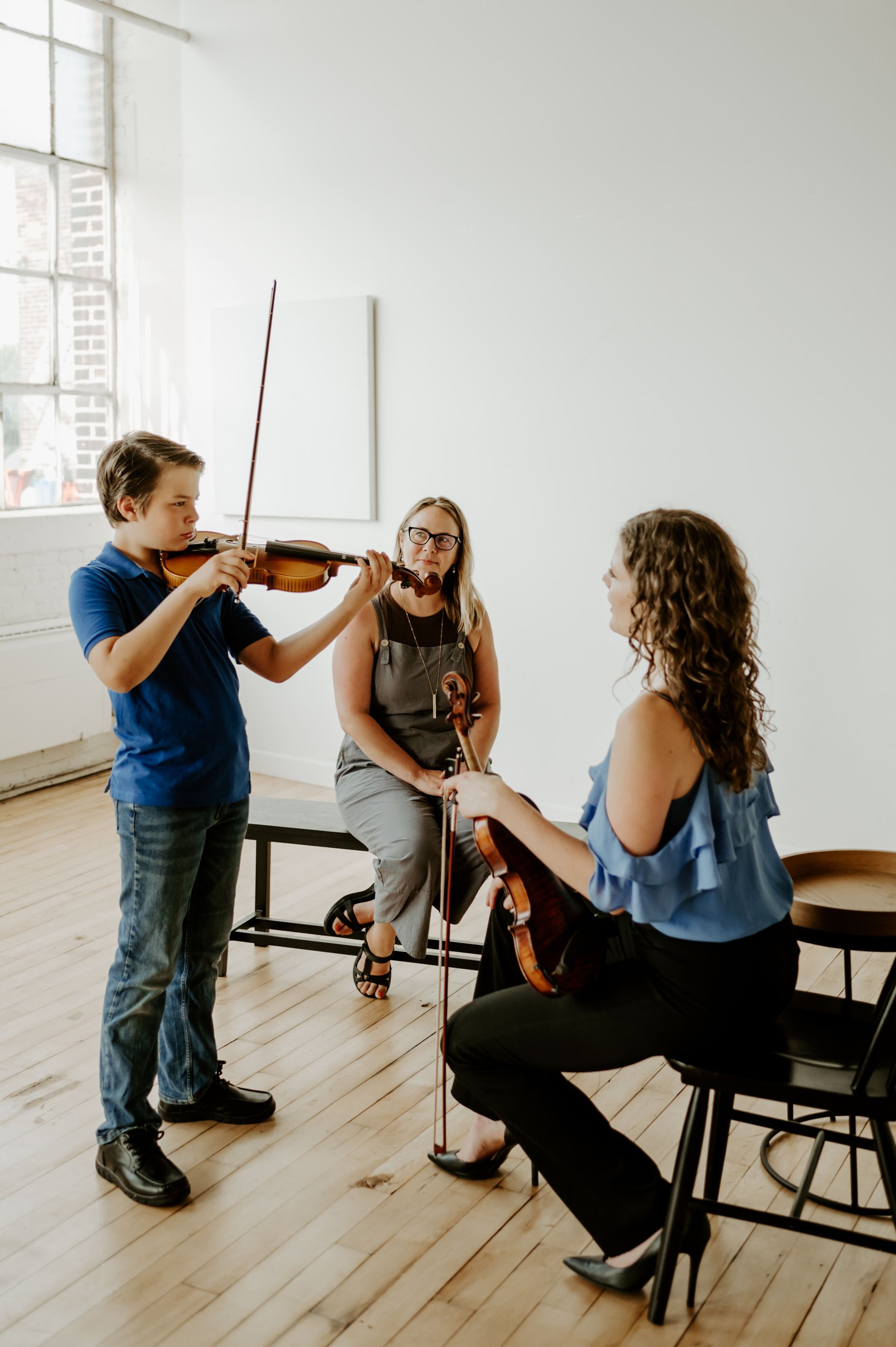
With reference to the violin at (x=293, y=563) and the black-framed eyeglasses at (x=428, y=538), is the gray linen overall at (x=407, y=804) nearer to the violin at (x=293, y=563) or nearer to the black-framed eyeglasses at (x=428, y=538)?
the black-framed eyeglasses at (x=428, y=538)

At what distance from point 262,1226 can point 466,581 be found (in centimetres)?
168

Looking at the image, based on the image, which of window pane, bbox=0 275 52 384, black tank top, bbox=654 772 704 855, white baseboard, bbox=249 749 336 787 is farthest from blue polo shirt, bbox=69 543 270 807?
window pane, bbox=0 275 52 384

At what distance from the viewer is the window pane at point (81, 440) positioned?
566 centimetres

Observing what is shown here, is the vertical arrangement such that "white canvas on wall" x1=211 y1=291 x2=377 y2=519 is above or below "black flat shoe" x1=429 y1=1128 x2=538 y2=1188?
above

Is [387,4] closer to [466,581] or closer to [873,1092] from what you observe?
[466,581]

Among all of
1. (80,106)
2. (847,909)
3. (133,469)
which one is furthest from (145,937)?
(80,106)

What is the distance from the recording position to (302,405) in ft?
16.7

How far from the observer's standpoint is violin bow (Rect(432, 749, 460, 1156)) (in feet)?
7.21

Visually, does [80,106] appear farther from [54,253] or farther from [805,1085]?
[805,1085]

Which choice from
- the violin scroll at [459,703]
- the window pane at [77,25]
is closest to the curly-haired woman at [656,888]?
the violin scroll at [459,703]

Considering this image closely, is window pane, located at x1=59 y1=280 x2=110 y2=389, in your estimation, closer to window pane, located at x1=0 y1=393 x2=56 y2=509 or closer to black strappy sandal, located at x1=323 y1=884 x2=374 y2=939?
window pane, located at x1=0 y1=393 x2=56 y2=509

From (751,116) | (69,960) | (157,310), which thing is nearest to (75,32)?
(157,310)

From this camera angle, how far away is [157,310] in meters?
5.63

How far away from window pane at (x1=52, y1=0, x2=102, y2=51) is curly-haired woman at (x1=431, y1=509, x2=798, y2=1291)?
16.1 feet
